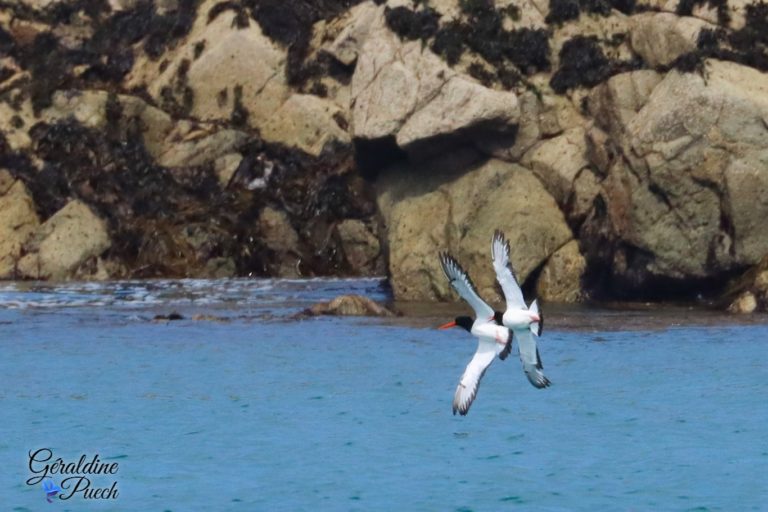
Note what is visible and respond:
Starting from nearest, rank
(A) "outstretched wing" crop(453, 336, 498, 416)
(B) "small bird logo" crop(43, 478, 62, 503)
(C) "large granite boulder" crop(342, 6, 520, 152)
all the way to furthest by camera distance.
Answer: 1. (B) "small bird logo" crop(43, 478, 62, 503)
2. (A) "outstretched wing" crop(453, 336, 498, 416)
3. (C) "large granite boulder" crop(342, 6, 520, 152)

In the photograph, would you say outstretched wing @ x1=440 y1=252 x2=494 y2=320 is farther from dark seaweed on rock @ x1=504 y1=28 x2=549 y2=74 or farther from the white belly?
dark seaweed on rock @ x1=504 y1=28 x2=549 y2=74

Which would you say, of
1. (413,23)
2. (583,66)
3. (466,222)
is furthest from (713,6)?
(466,222)

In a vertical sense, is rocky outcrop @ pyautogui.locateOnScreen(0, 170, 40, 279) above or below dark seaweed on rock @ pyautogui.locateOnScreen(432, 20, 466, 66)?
below

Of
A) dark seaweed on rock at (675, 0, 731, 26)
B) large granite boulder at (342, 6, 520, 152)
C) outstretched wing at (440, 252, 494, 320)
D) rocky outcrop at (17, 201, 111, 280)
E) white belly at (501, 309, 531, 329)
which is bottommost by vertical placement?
rocky outcrop at (17, 201, 111, 280)

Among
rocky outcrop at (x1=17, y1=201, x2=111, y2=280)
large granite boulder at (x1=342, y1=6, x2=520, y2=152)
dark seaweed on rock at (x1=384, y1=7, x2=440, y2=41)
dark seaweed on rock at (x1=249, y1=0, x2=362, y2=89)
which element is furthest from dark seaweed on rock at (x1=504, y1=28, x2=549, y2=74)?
rocky outcrop at (x1=17, y1=201, x2=111, y2=280)

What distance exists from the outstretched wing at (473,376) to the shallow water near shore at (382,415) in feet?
3.24

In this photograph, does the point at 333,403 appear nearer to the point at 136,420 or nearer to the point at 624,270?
the point at 136,420

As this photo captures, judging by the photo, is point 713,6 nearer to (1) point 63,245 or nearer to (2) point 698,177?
(2) point 698,177

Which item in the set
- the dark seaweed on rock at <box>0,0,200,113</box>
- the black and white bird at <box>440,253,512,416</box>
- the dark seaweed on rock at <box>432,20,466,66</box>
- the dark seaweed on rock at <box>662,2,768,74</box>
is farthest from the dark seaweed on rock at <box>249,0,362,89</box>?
the black and white bird at <box>440,253,512,416</box>

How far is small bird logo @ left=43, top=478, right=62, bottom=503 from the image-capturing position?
18.4m

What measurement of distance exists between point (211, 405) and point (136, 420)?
5.96ft

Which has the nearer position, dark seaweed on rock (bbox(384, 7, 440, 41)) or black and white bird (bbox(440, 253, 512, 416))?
black and white bird (bbox(440, 253, 512, 416))

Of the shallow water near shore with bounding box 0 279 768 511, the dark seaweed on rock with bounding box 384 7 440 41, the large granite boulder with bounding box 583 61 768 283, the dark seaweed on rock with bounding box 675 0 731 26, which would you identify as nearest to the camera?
the shallow water near shore with bounding box 0 279 768 511

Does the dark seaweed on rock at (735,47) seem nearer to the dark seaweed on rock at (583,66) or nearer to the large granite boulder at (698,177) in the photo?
the large granite boulder at (698,177)
